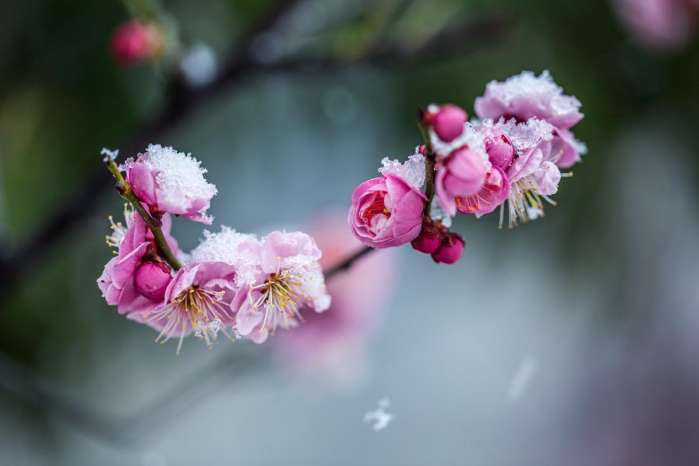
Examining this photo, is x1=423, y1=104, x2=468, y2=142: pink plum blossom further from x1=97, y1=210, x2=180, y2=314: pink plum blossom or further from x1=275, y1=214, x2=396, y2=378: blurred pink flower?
x1=275, y1=214, x2=396, y2=378: blurred pink flower

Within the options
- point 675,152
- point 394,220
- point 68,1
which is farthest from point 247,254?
point 675,152

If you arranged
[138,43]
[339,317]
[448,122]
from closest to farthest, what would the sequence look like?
[448,122], [138,43], [339,317]

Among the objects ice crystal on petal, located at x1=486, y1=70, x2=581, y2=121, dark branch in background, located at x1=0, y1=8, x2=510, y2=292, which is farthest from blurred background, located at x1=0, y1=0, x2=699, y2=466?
ice crystal on petal, located at x1=486, y1=70, x2=581, y2=121

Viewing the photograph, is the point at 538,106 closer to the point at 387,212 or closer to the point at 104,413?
the point at 387,212

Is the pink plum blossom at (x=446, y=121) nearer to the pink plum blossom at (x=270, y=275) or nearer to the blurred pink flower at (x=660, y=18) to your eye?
the pink plum blossom at (x=270, y=275)

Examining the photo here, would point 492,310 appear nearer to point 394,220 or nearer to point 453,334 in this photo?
point 453,334

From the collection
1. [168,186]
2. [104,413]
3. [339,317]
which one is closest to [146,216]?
[168,186]

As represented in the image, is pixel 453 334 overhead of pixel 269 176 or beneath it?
beneath
